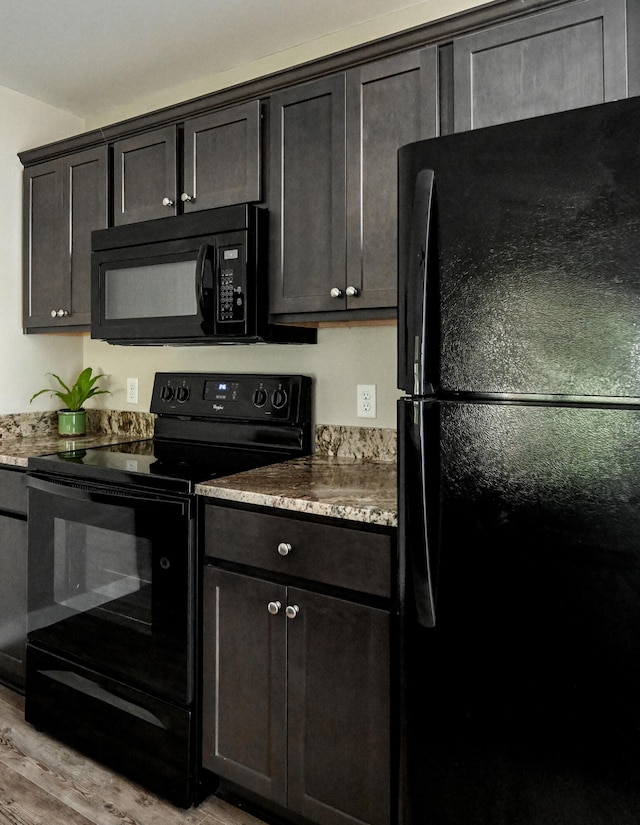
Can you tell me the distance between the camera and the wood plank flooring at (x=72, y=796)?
1.76m

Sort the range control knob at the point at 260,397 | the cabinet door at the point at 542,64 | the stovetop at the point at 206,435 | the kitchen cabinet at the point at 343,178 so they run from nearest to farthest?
1. the cabinet door at the point at 542,64
2. the kitchen cabinet at the point at 343,178
3. the stovetop at the point at 206,435
4. the range control knob at the point at 260,397

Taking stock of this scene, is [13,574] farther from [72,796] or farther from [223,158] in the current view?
[223,158]

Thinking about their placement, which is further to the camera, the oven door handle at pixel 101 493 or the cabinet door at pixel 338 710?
the oven door handle at pixel 101 493

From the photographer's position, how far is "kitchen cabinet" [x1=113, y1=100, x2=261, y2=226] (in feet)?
6.64

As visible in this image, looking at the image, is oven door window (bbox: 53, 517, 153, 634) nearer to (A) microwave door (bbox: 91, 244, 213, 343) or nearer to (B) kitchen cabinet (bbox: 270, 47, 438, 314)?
(A) microwave door (bbox: 91, 244, 213, 343)

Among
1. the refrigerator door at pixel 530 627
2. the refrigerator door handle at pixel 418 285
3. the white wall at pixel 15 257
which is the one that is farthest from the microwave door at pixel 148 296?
the refrigerator door at pixel 530 627

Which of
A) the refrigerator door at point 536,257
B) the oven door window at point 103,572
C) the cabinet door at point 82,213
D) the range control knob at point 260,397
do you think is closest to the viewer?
the refrigerator door at point 536,257

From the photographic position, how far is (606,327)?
988 mm

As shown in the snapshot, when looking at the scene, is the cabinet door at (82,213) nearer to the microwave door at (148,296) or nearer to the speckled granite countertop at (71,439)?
the microwave door at (148,296)

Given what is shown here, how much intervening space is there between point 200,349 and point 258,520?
1.16 meters

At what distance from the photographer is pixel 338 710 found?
5.03 ft

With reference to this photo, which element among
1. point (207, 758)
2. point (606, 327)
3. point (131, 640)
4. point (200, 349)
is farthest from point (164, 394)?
point (606, 327)

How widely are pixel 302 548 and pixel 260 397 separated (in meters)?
0.83

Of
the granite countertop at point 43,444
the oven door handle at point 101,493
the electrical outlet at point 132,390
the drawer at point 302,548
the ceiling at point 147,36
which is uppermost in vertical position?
the ceiling at point 147,36
